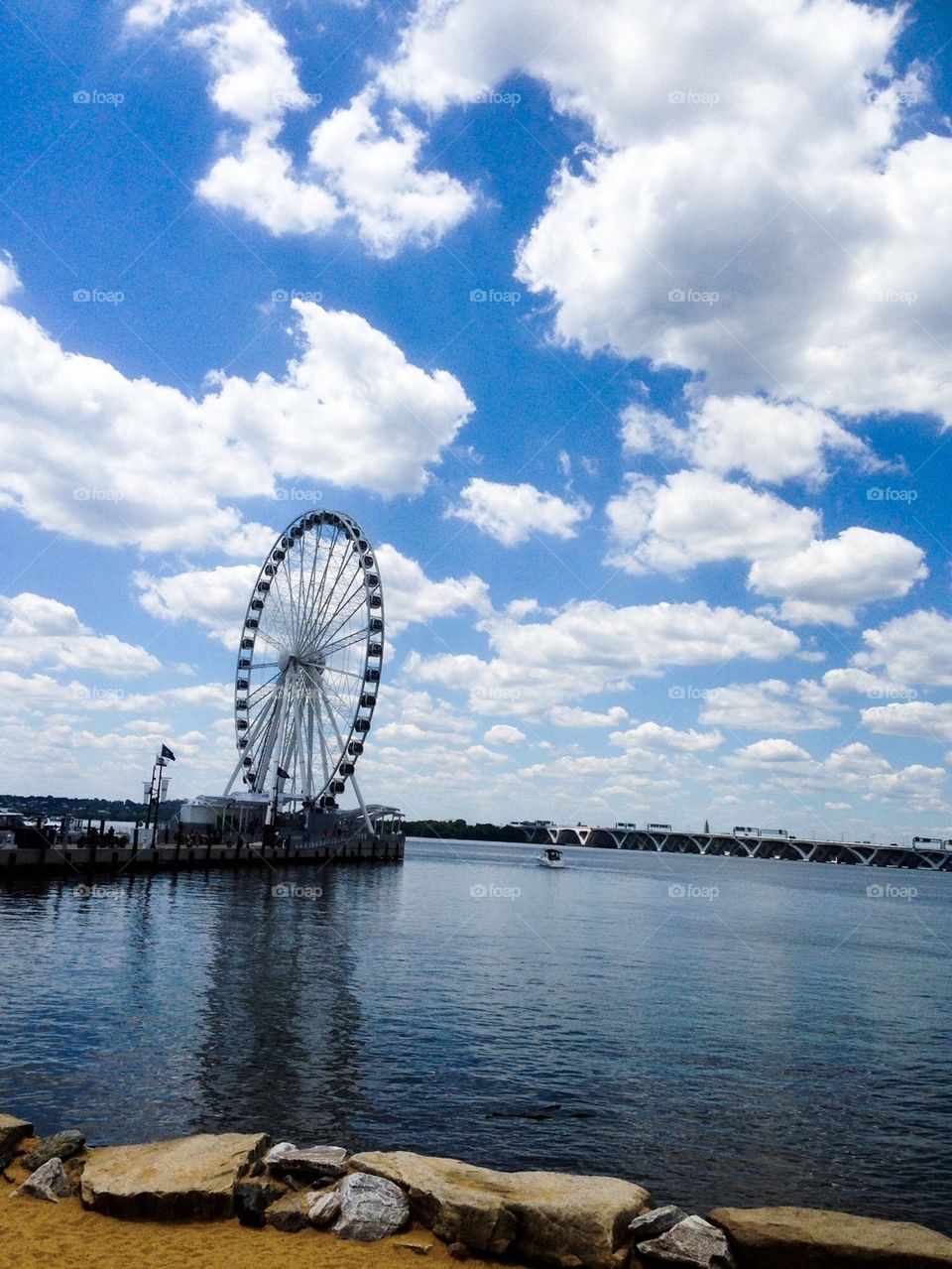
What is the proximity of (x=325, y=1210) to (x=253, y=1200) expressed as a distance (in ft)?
2.91

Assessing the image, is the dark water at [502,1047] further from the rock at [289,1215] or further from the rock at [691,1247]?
the rock at [289,1215]

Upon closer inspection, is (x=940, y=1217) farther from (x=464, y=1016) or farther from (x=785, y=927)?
(x=785, y=927)

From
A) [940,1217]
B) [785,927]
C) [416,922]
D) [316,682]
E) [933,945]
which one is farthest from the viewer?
[316,682]

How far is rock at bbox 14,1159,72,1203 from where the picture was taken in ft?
39.4

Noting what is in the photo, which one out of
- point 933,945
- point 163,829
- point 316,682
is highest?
point 316,682

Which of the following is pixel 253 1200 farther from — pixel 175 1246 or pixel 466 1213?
pixel 466 1213

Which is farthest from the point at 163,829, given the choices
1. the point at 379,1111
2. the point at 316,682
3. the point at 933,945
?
the point at 379,1111

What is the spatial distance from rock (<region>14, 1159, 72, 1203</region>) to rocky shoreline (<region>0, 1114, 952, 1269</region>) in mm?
14

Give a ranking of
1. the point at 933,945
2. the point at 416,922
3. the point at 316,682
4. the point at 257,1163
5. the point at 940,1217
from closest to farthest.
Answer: the point at 257,1163 → the point at 940,1217 → the point at 416,922 → the point at 933,945 → the point at 316,682

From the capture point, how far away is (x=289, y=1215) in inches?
454

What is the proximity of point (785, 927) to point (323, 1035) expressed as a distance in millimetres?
51022

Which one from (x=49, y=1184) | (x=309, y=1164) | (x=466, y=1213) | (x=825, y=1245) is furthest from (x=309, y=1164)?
(x=825, y=1245)

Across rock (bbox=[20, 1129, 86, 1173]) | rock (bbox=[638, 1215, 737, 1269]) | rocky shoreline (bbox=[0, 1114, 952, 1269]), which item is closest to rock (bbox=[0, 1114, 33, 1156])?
rock (bbox=[20, 1129, 86, 1173])

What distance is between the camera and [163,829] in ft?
339
